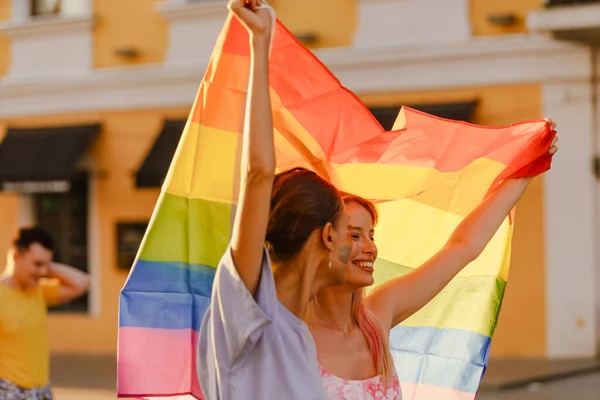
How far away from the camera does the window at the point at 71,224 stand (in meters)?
17.4

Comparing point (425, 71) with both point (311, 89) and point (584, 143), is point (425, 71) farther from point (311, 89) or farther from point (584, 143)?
point (311, 89)

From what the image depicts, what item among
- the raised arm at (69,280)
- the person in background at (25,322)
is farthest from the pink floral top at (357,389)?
the raised arm at (69,280)

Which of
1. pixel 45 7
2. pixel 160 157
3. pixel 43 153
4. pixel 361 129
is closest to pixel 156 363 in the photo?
pixel 361 129

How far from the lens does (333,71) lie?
15.1 m

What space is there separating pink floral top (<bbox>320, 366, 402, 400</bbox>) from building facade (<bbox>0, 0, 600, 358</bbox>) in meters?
11.4

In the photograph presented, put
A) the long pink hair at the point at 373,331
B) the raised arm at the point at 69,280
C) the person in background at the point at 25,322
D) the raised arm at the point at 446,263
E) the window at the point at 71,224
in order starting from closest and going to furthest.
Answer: the long pink hair at the point at 373,331
the raised arm at the point at 446,263
the person in background at the point at 25,322
the raised arm at the point at 69,280
the window at the point at 71,224

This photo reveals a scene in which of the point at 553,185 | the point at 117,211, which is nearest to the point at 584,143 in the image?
the point at 553,185

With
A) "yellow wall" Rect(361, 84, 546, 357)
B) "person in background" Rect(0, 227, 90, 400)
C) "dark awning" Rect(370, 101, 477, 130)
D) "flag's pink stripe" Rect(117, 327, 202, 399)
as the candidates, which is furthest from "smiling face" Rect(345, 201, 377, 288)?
"yellow wall" Rect(361, 84, 546, 357)

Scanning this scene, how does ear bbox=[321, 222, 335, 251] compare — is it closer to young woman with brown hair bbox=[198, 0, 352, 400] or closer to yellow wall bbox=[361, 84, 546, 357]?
young woman with brown hair bbox=[198, 0, 352, 400]

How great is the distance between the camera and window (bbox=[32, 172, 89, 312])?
17.4 meters

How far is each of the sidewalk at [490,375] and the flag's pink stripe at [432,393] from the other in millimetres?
9082

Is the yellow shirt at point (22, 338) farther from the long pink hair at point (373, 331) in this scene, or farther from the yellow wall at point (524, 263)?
the yellow wall at point (524, 263)

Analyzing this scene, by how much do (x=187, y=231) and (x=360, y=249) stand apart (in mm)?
519

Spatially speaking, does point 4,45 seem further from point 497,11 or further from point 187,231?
point 187,231
